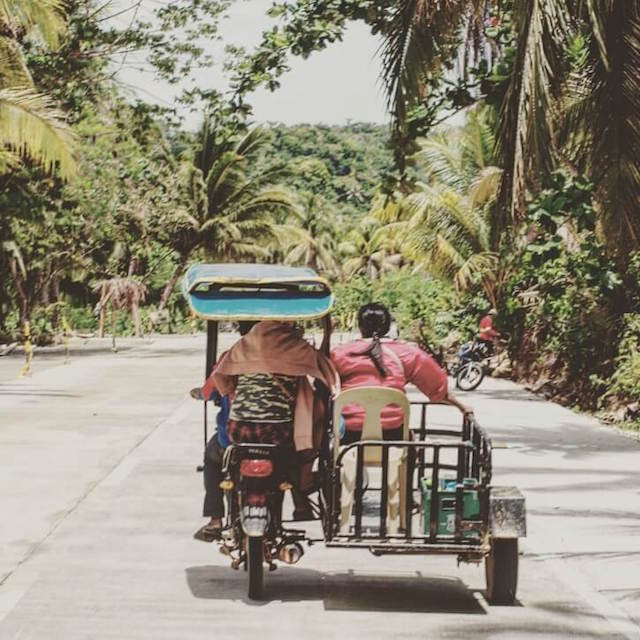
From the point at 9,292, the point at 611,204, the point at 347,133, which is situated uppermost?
the point at 347,133

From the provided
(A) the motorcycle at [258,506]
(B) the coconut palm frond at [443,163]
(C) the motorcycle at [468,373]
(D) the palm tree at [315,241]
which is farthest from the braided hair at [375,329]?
(D) the palm tree at [315,241]

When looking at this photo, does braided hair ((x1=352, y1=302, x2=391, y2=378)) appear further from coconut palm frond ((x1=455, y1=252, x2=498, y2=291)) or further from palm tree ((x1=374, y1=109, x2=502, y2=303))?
coconut palm frond ((x1=455, y1=252, x2=498, y2=291))

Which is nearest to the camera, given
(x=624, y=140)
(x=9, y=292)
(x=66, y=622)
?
(x=66, y=622)

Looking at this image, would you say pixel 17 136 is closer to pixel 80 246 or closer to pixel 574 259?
pixel 574 259

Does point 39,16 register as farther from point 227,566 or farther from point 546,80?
point 227,566

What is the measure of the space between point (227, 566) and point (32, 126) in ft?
49.4

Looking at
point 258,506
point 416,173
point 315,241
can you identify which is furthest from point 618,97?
point 315,241

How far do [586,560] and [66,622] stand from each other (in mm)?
3459

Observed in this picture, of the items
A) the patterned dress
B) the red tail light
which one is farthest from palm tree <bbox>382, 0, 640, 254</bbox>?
the red tail light

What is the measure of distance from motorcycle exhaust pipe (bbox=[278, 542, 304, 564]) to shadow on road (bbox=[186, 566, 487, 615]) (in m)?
0.25

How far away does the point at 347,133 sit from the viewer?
123 metres

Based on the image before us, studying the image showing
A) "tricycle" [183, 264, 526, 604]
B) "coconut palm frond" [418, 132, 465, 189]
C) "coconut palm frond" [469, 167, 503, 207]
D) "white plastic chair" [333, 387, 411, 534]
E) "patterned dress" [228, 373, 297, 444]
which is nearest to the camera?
"tricycle" [183, 264, 526, 604]

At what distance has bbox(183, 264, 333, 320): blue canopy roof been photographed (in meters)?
7.01

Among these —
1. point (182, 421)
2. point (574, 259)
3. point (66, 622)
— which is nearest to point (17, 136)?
point (182, 421)
